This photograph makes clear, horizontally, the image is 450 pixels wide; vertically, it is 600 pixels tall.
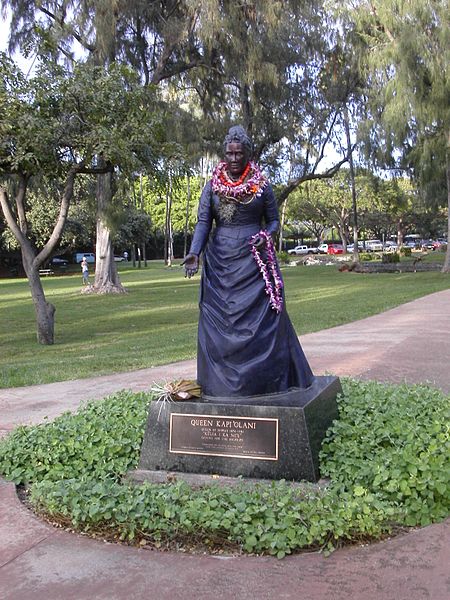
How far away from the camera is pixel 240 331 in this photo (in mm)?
4531

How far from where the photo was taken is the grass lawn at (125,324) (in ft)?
32.0

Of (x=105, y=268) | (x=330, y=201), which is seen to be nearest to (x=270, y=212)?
(x=105, y=268)

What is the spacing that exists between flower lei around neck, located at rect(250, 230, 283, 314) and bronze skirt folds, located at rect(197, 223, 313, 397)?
3 centimetres

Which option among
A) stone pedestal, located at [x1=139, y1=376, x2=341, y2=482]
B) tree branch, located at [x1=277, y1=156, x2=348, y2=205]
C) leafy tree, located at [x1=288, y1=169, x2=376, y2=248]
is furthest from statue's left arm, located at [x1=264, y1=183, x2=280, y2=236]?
leafy tree, located at [x1=288, y1=169, x2=376, y2=248]

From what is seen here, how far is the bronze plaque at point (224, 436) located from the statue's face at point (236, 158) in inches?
68.2

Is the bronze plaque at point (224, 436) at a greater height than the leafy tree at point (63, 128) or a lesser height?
lesser

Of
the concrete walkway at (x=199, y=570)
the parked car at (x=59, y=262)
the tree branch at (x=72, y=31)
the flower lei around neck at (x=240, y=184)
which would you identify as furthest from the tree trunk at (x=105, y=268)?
the parked car at (x=59, y=262)

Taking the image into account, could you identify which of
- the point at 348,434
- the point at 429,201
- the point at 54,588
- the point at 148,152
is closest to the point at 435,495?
the point at 348,434

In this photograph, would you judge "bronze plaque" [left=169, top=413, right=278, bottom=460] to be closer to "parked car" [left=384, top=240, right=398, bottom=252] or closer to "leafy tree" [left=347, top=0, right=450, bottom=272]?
"leafy tree" [left=347, top=0, right=450, bottom=272]

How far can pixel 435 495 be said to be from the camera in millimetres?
3760

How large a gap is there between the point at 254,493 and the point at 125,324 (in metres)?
12.9

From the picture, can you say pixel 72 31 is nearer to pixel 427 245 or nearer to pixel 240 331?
pixel 240 331

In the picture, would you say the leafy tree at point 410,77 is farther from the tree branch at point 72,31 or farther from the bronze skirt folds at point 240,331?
the bronze skirt folds at point 240,331

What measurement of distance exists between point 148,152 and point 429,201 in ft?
83.7
